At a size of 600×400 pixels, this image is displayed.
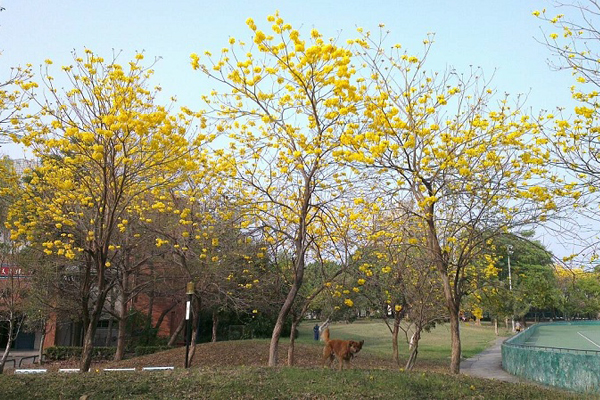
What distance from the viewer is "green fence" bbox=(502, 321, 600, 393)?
11.5 metres

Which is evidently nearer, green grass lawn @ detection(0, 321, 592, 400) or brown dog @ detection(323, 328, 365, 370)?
green grass lawn @ detection(0, 321, 592, 400)

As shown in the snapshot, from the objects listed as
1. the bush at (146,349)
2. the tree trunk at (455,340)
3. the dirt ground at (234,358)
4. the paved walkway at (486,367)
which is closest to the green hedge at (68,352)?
the bush at (146,349)

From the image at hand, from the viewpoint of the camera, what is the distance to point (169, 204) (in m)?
12.5

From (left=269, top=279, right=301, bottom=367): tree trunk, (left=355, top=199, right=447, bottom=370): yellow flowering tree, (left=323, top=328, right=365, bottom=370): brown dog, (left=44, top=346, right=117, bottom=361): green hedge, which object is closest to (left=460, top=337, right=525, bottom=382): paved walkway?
(left=355, top=199, right=447, bottom=370): yellow flowering tree

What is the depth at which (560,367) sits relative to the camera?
1284cm

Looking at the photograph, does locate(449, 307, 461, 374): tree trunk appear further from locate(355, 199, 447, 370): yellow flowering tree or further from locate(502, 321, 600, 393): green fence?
locate(502, 321, 600, 393): green fence

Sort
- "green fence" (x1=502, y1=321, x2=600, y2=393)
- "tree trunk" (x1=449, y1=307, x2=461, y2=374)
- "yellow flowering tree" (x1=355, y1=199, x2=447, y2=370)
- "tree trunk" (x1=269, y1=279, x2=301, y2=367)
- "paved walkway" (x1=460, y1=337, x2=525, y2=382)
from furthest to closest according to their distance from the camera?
"paved walkway" (x1=460, y1=337, x2=525, y2=382) < "green fence" (x1=502, y1=321, x2=600, y2=393) < "yellow flowering tree" (x1=355, y1=199, x2=447, y2=370) < "tree trunk" (x1=449, y1=307, x2=461, y2=374) < "tree trunk" (x1=269, y1=279, x2=301, y2=367)

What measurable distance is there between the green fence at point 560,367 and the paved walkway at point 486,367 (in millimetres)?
516

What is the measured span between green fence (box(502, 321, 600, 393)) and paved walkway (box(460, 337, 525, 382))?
20.3 inches

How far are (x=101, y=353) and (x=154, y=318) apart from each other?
523cm

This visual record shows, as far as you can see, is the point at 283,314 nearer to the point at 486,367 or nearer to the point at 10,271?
the point at 10,271

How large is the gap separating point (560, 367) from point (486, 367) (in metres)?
7.38

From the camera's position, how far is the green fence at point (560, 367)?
11477 millimetres

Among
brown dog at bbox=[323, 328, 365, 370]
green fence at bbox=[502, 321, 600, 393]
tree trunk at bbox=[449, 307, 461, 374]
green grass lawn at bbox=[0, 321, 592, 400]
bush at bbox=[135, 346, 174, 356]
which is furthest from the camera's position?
bush at bbox=[135, 346, 174, 356]
